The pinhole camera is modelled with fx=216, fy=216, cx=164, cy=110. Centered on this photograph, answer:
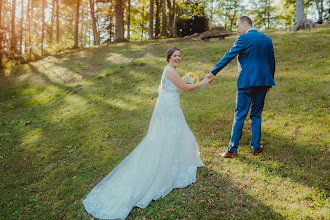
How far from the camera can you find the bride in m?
4.23

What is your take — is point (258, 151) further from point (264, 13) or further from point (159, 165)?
point (264, 13)

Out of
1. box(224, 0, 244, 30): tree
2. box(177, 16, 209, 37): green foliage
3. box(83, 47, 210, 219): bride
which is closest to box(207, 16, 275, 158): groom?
box(83, 47, 210, 219): bride

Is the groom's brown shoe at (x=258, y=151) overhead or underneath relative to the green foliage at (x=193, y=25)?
underneath

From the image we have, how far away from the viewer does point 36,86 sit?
54.1 feet

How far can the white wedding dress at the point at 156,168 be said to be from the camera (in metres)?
4.20

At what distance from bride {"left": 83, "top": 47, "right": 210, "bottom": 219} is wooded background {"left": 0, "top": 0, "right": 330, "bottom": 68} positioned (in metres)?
18.5

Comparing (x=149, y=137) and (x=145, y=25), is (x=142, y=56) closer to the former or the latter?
(x=149, y=137)

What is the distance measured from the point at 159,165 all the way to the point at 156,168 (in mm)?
97

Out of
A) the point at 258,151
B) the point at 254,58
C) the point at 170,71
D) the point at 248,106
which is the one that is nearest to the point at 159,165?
the point at 170,71

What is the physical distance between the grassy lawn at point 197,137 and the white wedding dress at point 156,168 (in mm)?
223

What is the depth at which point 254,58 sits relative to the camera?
4730 millimetres

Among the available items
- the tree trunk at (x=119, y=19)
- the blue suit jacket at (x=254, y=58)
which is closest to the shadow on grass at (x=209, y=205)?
the blue suit jacket at (x=254, y=58)

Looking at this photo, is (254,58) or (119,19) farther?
(119,19)

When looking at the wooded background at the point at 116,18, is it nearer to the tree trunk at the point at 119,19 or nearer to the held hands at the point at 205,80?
the tree trunk at the point at 119,19
